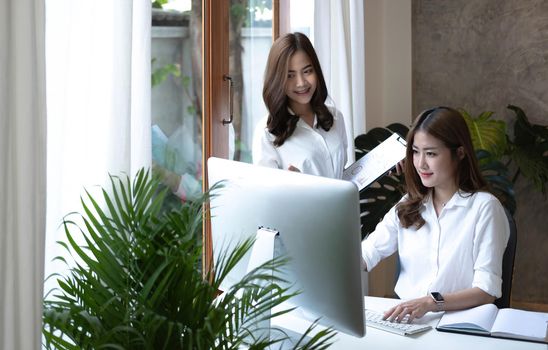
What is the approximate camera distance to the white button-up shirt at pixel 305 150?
324 centimetres

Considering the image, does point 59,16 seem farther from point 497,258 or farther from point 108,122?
point 497,258

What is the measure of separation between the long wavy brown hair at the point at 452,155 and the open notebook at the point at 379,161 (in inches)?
11.0

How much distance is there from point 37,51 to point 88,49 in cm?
42

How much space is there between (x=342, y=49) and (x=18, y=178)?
270 centimetres

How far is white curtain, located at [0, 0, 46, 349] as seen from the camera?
1.82 metres

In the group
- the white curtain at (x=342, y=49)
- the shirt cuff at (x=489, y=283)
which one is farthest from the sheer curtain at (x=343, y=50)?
the shirt cuff at (x=489, y=283)

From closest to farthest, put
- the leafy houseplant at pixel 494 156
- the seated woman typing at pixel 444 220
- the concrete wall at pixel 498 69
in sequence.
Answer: the seated woman typing at pixel 444 220 < the leafy houseplant at pixel 494 156 < the concrete wall at pixel 498 69

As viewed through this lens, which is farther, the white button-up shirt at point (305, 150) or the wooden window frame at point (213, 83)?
the wooden window frame at point (213, 83)

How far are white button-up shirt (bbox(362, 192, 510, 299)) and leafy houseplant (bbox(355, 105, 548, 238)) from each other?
4.11ft

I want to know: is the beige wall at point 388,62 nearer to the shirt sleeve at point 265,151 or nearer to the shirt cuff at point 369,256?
the shirt sleeve at point 265,151

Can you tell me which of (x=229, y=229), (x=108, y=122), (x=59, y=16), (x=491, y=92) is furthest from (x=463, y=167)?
(x=491, y=92)

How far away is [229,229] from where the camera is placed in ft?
7.09

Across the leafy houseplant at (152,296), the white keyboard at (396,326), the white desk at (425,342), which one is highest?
the leafy houseplant at (152,296)

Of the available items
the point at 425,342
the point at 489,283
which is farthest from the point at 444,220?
the point at 425,342
